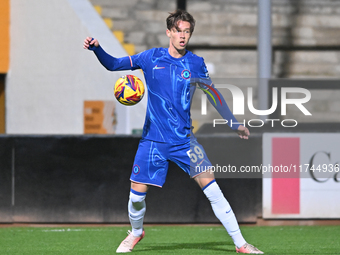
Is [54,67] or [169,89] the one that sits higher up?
[54,67]

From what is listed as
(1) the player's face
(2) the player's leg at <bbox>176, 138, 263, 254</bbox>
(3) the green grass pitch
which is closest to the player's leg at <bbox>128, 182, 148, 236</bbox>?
(3) the green grass pitch

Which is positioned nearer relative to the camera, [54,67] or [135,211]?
[135,211]

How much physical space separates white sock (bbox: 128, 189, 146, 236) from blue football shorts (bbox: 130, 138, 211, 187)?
0.14m

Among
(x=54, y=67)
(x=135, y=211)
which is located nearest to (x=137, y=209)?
(x=135, y=211)

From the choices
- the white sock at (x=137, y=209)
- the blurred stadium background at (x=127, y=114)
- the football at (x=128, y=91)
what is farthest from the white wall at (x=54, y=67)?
the football at (x=128, y=91)

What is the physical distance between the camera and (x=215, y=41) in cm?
1215

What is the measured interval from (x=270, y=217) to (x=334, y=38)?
241 inches

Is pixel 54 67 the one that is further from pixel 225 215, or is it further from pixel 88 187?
pixel 225 215

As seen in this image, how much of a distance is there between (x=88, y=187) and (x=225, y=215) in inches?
114

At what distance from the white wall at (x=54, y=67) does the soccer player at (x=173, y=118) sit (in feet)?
18.5

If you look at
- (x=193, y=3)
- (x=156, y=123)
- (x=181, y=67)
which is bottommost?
(x=156, y=123)

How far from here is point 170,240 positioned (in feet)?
20.5

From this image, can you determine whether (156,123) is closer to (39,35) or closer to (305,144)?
(305,144)

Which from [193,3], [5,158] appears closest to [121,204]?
[5,158]
